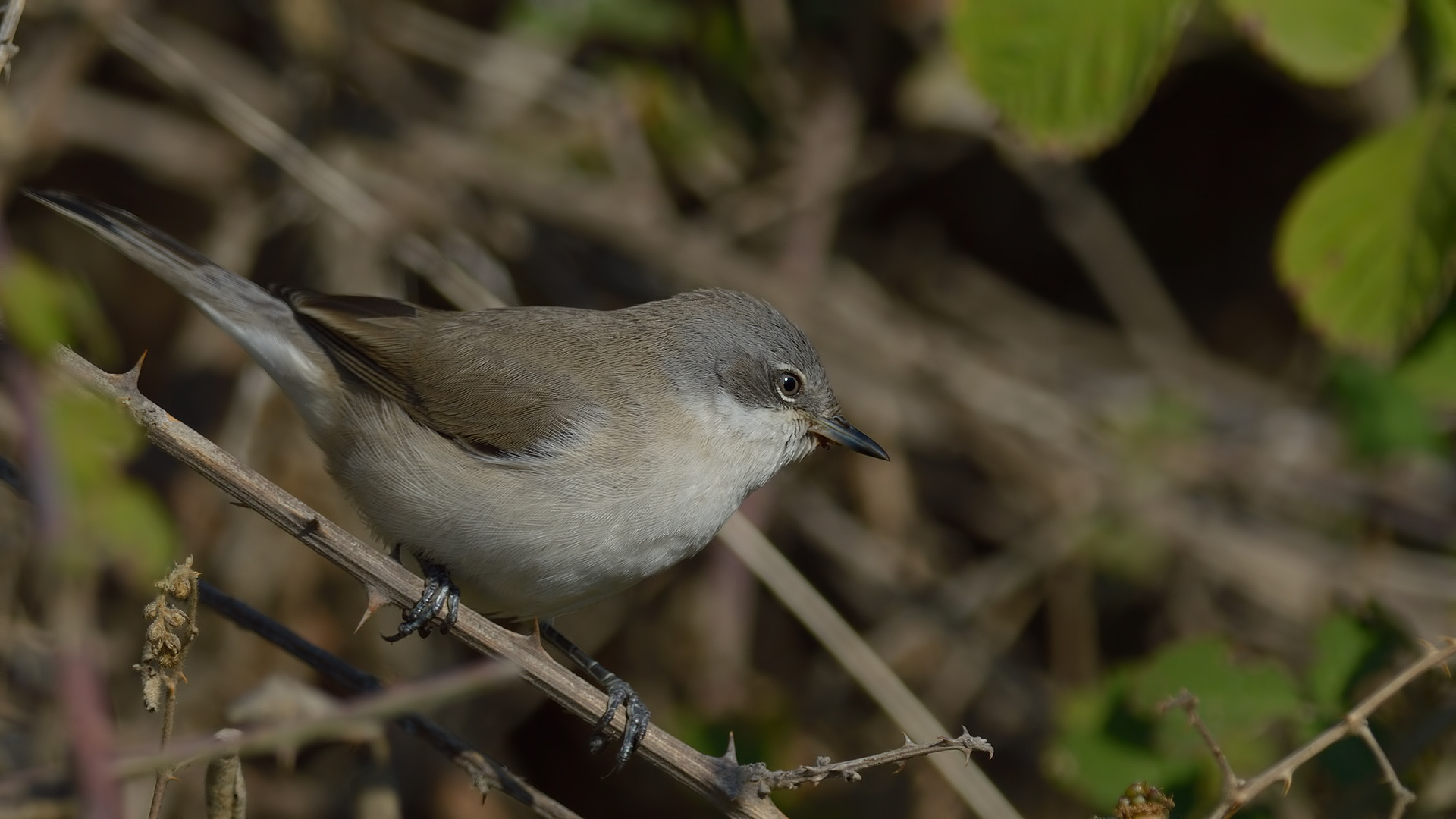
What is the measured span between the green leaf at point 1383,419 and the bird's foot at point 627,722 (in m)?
2.95

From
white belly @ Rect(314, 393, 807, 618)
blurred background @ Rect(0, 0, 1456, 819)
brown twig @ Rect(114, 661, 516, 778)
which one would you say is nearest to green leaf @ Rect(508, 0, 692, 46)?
blurred background @ Rect(0, 0, 1456, 819)

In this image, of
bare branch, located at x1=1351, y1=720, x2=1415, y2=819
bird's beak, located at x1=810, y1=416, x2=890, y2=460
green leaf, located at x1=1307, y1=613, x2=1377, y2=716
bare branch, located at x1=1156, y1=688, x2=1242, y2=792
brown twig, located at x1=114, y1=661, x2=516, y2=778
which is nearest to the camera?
brown twig, located at x1=114, y1=661, x2=516, y2=778

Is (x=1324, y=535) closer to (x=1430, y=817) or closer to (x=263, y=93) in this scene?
(x=1430, y=817)

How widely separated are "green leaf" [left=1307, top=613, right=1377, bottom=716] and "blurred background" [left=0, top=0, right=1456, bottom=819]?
0.99m

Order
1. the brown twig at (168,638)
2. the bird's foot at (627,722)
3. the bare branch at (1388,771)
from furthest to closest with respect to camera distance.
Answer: the bird's foot at (627,722), the bare branch at (1388,771), the brown twig at (168,638)

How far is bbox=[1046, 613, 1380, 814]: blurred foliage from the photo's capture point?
3141 millimetres

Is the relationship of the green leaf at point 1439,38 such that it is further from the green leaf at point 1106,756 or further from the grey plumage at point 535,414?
the green leaf at point 1106,756

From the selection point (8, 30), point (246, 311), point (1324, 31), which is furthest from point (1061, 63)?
point (8, 30)

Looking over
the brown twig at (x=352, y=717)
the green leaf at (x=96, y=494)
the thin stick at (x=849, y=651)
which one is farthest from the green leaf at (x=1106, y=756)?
the green leaf at (x=96, y=494)

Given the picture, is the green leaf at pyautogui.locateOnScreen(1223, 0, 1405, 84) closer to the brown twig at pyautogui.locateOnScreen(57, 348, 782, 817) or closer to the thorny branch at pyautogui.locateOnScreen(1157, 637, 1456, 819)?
the thorny branch at pyautogui.locateOnScreen(1157, 637, 1456, 819)

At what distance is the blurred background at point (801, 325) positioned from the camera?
4781 millimetres

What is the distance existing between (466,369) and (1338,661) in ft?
7.62

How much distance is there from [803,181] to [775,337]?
2.36 m

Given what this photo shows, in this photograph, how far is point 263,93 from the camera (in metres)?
5.59
